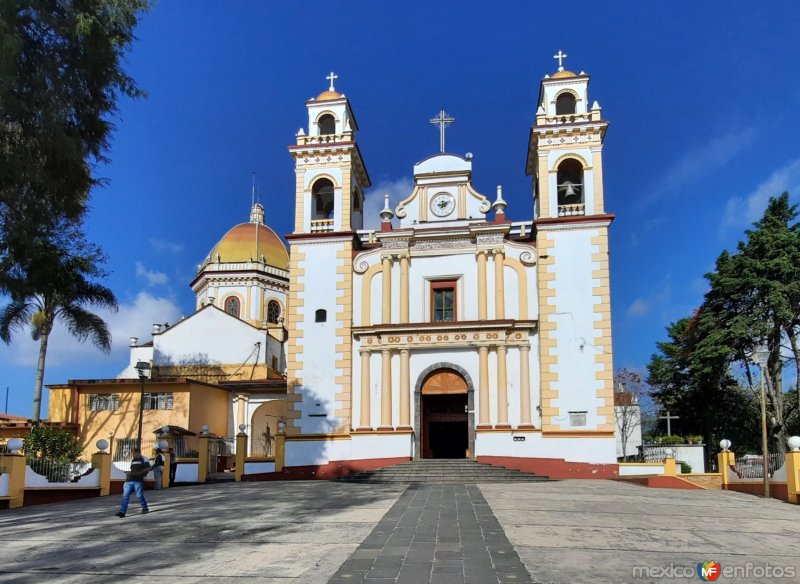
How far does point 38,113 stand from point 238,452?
532 inches

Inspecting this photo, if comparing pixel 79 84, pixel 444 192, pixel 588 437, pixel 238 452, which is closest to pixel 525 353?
pixel 588 437

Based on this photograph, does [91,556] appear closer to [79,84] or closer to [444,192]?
[79,84]

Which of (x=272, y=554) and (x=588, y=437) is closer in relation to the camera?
(x=272, y=554)

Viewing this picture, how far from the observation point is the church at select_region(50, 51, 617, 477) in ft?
76.0

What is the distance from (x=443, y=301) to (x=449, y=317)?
63 centimetres

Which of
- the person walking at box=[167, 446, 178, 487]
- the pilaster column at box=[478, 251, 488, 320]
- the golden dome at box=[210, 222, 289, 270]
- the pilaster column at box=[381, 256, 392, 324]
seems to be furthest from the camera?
the golden dome at box=[210, 222, 289, 270]

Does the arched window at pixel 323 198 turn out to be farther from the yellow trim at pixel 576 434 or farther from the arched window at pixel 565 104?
the yellow trim at pixel 576 434

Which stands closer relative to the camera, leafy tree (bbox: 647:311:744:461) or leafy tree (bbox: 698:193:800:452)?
leafy tree (bbox: 698:193:800:452)

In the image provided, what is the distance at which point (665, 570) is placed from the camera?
24.8ft

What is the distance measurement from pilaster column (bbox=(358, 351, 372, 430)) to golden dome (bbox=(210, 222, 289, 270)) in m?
19.5

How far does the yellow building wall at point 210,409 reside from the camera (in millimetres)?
27922

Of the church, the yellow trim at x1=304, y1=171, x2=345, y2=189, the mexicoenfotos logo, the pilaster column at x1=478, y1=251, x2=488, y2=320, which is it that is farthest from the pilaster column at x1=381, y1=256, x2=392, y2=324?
the mexicoenfotos logo

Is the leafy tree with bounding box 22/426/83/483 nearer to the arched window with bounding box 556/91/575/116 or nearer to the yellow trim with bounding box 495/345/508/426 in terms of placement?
the yellow trim with bounding box 495/345/508/426

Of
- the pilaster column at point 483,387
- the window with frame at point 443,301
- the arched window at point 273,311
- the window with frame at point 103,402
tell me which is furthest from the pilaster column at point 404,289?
the arched window at point 273,311
